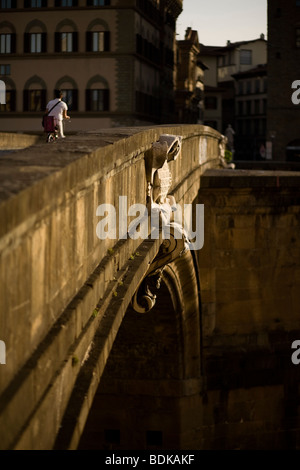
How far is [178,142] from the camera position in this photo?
1066cm

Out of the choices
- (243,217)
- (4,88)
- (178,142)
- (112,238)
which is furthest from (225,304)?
(4,88)

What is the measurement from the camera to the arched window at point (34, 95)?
5073 cm

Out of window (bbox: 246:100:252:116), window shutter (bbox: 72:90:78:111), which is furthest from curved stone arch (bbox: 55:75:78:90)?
window (bbox: 246:100:252:116)

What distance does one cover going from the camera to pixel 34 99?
5103 cm

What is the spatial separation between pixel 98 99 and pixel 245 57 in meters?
57.1

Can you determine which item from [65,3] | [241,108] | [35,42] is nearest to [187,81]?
[35,42]

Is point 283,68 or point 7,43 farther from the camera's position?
point 283,68

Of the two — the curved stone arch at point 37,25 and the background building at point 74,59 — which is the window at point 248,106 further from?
the curved stone arch at point 37,25

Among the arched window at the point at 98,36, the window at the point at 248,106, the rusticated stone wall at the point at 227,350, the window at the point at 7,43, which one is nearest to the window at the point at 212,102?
the window at the point at 248,106

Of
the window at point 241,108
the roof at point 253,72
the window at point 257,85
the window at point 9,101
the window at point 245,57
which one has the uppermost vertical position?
the window at point 245,57

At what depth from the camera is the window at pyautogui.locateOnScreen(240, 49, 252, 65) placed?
344 feet

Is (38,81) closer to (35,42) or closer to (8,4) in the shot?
(35,42)

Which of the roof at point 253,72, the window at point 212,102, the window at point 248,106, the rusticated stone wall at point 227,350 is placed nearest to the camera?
the rusticated stone wall at point 227,350

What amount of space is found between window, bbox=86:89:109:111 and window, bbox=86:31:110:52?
6.36 ft
